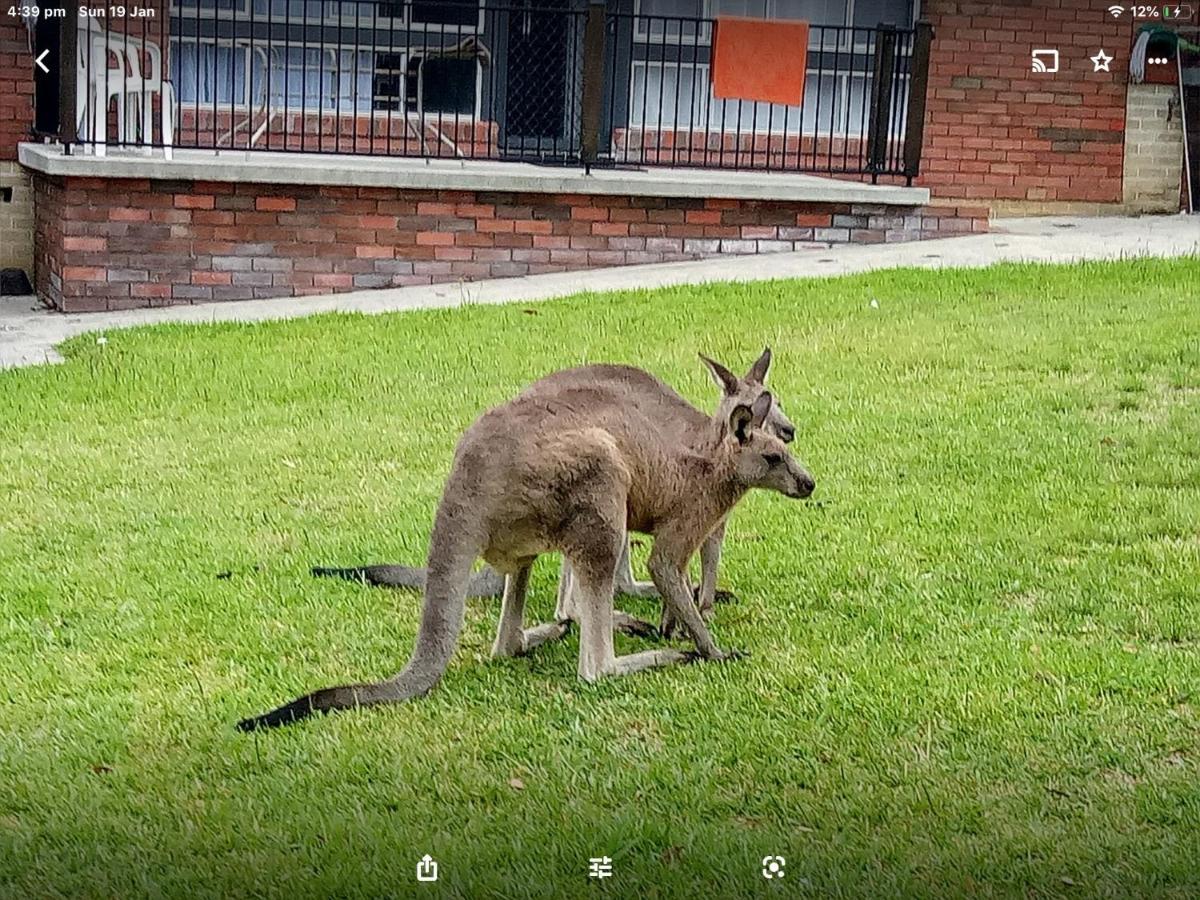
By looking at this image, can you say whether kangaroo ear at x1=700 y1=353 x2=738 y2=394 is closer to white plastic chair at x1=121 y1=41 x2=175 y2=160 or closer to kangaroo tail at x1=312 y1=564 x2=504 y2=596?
kangaroo tail at x1=312 y1=564 x2=504 y2=596

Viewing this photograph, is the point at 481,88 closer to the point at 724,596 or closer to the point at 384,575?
the point at 384,575

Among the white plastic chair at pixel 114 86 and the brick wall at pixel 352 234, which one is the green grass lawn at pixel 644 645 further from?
the white plastic chair at pixel 114 86

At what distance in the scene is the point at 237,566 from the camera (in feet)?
22.2

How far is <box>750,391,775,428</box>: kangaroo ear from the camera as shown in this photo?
5.56 m

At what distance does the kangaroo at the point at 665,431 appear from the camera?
223 inches

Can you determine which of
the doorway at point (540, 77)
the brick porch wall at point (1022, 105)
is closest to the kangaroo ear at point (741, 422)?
the doorway at point (540, 77)

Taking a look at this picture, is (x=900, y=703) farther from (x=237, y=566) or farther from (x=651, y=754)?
(x=237, y=566)

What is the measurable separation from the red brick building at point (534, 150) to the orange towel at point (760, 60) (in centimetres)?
33

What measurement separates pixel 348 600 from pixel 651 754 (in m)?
1.76

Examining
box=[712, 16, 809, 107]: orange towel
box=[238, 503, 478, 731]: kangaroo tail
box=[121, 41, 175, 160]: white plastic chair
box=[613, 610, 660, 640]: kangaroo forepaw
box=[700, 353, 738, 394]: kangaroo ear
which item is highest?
box=[712, 16, 809, 107]: orange towel

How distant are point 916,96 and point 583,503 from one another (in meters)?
9.63

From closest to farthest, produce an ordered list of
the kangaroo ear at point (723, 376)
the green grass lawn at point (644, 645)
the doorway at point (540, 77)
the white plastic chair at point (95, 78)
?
1. the green grass lawn at point (644, 645)
2. the kangaroo ear at point (723, 376)
3. the white plastic chair at point (95, 78)
4. the doorway at point (540, 77)

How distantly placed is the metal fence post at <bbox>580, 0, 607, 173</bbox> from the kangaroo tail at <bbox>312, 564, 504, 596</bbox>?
7403 mm

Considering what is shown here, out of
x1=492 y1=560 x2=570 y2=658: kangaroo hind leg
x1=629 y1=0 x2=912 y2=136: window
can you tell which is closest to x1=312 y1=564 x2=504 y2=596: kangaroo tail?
x1=492 y1=560 x2=570 y2=658: kangaroo hind leg
